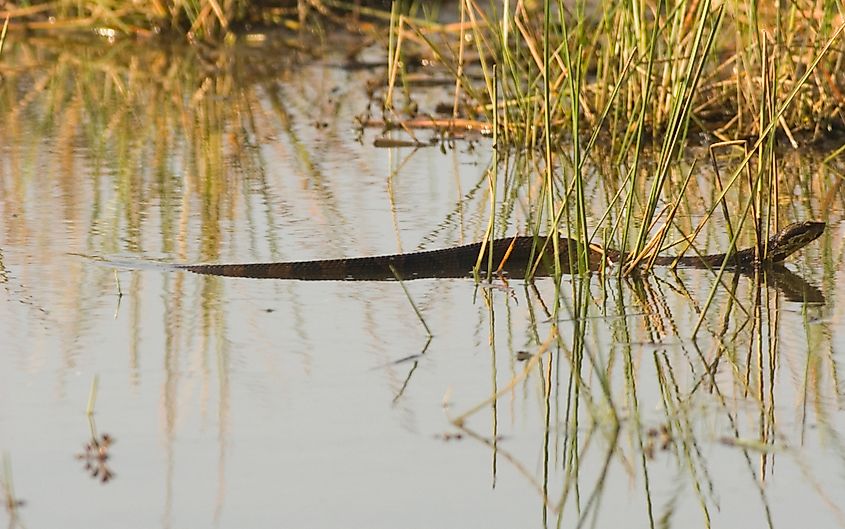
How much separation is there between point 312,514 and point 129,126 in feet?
14.7

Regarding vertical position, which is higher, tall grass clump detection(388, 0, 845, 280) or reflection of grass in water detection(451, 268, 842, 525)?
tall grass clump detection(388, 0, 845, 280)

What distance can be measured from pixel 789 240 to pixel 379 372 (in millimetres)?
1563

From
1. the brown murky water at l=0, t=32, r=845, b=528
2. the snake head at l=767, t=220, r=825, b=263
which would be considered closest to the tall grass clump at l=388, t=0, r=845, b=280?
the brown murky water at l=0, t=32, r=845, b=528

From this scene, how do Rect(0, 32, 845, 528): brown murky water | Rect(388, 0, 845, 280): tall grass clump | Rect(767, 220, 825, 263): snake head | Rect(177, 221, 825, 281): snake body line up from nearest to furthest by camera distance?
Rect(0, 32, 845, 528): brown murky water, Rect(177, 221, 825, 281): snake body, Rect(767, 220, 825, 263): snake head, Rect(388, 0, 845, 280): tall grass clump

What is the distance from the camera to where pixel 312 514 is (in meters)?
2.46

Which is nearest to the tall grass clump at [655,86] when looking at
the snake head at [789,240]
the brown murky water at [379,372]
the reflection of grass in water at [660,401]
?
the brown murky water at [379,372]

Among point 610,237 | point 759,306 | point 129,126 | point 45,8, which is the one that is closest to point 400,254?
point 610,237

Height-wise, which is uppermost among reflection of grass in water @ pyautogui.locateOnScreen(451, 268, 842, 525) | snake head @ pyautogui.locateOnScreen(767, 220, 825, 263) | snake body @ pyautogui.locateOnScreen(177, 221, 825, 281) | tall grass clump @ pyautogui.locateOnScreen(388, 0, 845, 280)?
tall grass clump @ pyautogui.locateOnScreen(388, 0, 845, 280)

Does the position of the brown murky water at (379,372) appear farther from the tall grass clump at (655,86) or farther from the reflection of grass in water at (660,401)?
the tall grass clump at (655,86)

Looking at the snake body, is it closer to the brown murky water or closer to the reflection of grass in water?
the brown murky water

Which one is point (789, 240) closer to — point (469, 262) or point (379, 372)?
point (469, 262)

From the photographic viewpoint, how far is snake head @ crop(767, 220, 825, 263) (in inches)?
171

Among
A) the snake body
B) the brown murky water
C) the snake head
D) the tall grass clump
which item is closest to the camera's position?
the brown murky water

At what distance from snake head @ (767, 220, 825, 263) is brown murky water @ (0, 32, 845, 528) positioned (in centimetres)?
5
